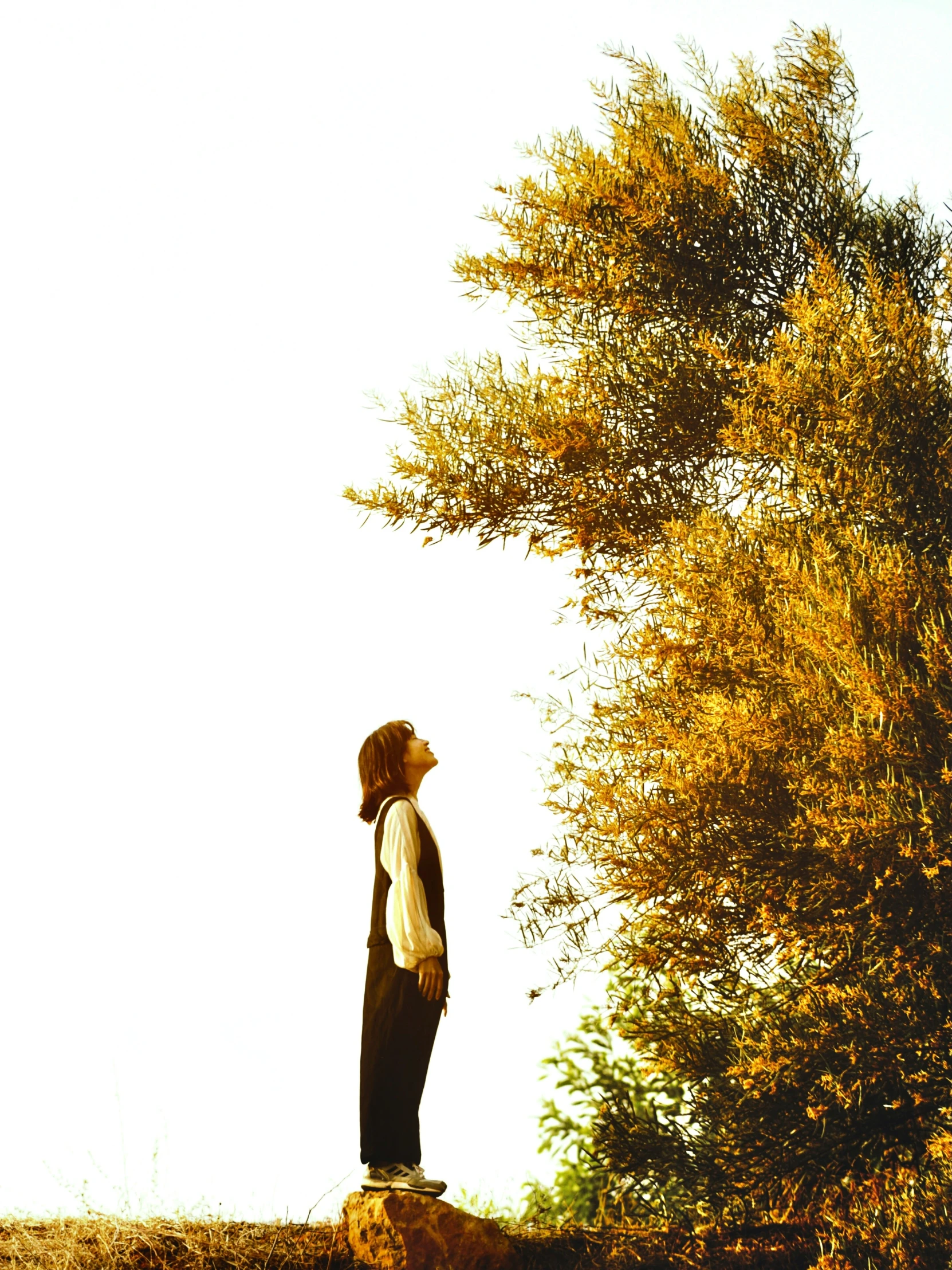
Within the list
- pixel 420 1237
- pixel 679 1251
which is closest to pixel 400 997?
pixel 420 1237

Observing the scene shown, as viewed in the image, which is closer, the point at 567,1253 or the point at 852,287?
the point at 567,1253

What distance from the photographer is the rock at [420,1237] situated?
4738mm

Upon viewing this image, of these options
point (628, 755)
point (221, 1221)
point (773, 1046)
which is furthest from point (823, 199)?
point (221, 1221)

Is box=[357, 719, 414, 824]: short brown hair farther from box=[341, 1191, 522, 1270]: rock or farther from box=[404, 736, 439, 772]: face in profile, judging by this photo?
box=[341, 1191, 522, 1270]: rock

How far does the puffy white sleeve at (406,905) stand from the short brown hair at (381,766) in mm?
291

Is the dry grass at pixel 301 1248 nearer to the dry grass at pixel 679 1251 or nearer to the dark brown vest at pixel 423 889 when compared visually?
the dry grass at pixel 679 1251

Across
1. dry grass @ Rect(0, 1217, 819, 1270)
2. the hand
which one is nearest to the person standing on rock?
the hand

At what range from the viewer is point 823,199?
665 cm

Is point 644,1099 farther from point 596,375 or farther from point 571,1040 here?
point 596,375

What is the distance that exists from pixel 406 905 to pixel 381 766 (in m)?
0.72

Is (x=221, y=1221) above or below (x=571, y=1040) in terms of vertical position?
below

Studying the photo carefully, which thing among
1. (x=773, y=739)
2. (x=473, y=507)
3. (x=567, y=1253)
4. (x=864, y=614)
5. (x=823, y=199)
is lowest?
(x=567, y=1253)

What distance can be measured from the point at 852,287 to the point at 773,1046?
4.18 m

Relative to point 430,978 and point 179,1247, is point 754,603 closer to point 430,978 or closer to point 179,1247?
point 430,978
